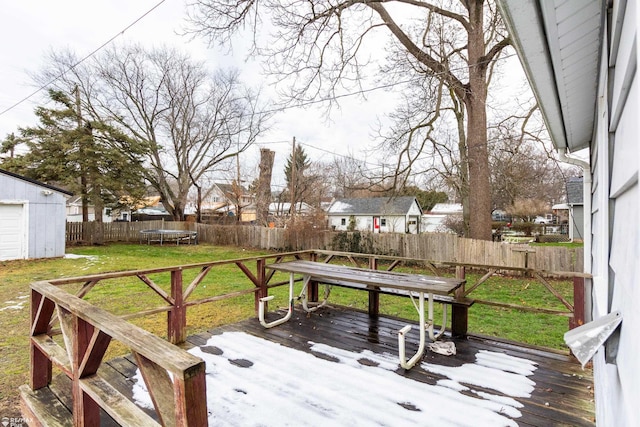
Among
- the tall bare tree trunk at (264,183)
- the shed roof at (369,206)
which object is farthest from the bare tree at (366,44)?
the shed roof at (369,206)

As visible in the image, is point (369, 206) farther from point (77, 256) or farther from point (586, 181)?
point (586, 181)

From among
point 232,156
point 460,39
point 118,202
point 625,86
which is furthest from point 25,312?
point 232,156

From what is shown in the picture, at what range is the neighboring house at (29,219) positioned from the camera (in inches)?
424

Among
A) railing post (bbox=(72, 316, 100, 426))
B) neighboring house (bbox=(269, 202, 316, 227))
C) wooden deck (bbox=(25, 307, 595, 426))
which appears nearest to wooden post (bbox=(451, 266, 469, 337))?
wooden deck (bbox=(25, 307, 595, 426))

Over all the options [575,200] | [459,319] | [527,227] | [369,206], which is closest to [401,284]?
[459,319]

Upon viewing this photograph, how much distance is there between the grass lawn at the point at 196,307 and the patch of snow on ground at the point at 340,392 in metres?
1.70

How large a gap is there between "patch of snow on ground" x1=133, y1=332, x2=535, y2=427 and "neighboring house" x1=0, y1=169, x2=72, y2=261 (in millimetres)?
11676

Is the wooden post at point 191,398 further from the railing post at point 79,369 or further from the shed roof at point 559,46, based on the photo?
the shed roof at point 559,46

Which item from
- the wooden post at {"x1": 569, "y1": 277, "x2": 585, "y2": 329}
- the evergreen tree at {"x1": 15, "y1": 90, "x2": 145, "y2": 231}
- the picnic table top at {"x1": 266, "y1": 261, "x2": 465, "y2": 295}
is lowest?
the wooden post at {"x1": 569, "y1": 277, "x2": 585, "y2": 329}

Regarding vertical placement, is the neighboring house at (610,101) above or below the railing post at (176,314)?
above

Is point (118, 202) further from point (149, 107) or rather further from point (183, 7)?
point (183, 7)

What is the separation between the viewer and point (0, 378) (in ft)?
10.7

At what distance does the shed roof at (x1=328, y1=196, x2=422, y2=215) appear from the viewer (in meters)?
25.0

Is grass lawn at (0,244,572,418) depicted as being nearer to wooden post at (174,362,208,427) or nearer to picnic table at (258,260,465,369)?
picnic table at (258,260,465,369)
